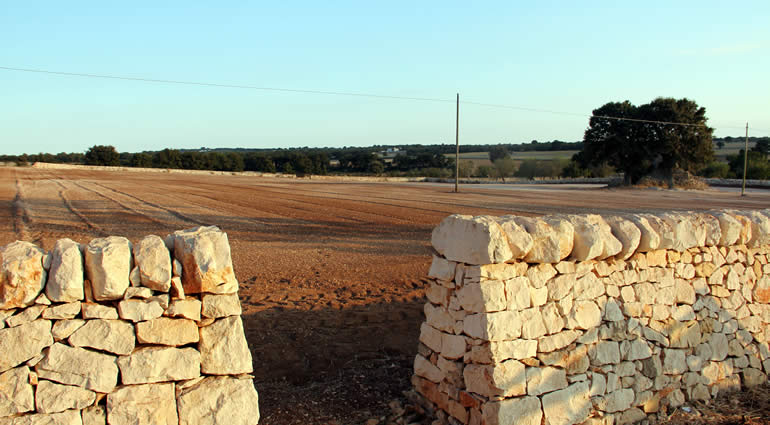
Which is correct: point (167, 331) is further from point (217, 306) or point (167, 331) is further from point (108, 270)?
→ point (108, 270)

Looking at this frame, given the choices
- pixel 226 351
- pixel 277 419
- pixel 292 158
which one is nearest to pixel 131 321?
pixel 226 351

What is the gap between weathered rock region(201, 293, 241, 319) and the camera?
13.4 ft

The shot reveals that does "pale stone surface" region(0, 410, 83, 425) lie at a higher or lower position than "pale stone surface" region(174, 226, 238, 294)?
lower

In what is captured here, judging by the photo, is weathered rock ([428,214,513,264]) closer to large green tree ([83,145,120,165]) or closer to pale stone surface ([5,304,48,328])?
pale stone surface ([5,304,48,328])

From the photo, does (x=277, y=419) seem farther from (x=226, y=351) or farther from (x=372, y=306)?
(x=372, y=306)

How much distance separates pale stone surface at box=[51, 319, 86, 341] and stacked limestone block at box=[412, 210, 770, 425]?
3.19m

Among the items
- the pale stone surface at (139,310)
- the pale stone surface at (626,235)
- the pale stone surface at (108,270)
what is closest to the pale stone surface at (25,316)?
the pale stone surface at (108,270)

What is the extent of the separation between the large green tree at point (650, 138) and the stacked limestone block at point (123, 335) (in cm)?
4165

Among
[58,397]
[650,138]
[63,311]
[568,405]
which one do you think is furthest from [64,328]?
[650,138]

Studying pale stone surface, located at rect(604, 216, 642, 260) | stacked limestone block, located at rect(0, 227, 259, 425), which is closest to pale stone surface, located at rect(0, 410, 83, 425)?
stacked limestone block, located at rect(0, 227, 259, 425)

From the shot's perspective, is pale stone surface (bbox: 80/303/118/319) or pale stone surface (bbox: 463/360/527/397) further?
pale stone surface (bbox: 463/360/527/397)

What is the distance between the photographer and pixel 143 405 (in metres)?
3.88

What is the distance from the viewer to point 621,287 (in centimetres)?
570

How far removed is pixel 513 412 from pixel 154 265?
3.34m
